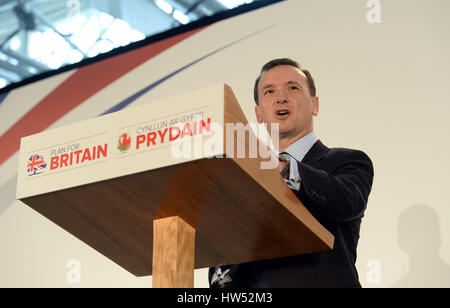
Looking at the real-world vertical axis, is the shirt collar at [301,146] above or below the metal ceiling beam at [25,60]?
below

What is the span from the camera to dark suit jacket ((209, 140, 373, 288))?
1488 mm

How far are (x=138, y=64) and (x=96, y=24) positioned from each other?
50 cm

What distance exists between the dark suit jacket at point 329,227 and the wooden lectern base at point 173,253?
0.97ft

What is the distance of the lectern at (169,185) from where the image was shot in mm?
1164

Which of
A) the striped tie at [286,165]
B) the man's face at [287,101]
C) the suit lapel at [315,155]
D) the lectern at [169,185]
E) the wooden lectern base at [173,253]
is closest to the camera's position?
the lectern at [169,185]

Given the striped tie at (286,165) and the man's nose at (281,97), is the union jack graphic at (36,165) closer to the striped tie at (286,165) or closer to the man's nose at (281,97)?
the striped tie at (286,165)

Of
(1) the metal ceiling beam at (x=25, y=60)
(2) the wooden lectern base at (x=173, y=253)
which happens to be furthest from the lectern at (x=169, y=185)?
(1) the metal ceiling beam at (x=25, y=60)

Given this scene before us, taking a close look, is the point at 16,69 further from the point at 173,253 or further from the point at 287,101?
the point at 173,253

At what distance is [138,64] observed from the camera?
380 centimetres

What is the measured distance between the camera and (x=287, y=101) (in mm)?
2057

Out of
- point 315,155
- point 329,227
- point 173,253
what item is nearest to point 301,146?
point 315,155

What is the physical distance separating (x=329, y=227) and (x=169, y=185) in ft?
2.10
